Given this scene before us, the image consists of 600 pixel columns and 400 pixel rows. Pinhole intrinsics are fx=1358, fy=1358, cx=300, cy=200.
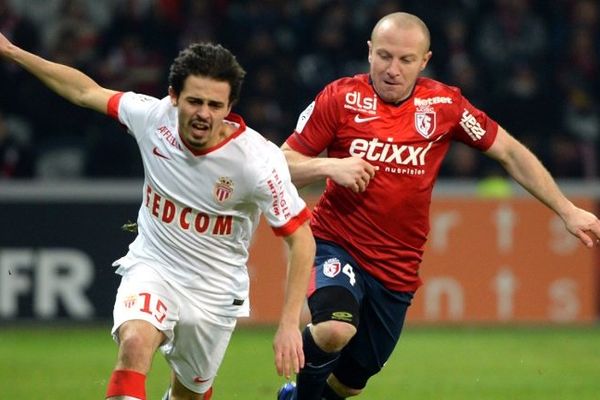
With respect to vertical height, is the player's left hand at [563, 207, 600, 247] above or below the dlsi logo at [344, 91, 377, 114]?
below

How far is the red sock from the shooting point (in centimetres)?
595

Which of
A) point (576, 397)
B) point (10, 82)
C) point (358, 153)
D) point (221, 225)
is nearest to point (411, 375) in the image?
point (576, 397)

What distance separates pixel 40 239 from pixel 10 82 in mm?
2378

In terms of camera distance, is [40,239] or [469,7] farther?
[469,7]

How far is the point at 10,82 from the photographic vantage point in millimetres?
14859

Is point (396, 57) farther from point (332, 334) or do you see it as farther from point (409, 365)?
point (409, 365)

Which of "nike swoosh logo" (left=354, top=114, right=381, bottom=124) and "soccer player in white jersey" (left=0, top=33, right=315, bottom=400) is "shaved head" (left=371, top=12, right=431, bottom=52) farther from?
"soccer player in white jersey" (left=0, top=33, right=315, bottom=400)

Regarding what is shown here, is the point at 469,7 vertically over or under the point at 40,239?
over

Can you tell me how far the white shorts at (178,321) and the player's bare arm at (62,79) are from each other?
2.86 feet

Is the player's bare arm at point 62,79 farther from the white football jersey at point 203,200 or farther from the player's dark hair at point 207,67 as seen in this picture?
the player's dark hair at point 207,67

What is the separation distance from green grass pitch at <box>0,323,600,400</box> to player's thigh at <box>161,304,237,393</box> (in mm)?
2443

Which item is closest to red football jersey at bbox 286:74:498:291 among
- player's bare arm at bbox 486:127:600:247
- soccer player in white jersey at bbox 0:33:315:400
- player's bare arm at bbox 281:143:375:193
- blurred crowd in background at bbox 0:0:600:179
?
player's bare arm at bbox 486:127:600:247

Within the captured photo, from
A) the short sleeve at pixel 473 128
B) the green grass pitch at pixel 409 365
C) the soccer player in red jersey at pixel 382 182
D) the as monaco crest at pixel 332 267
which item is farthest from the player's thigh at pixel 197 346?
the green grass pitch at pixel 409 365

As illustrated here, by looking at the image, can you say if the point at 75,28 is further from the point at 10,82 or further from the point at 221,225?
the point at 221,225
